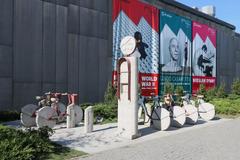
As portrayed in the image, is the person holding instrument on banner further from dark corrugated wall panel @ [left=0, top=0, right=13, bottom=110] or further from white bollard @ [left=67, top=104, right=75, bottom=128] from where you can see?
white bollard @ [left=67, top=104, right=75, bottom=128]

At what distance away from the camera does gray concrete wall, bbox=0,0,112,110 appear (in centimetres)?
Result: 1590

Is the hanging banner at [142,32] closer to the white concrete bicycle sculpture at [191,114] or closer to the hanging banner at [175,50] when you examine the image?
the hanging banner at [175,50]

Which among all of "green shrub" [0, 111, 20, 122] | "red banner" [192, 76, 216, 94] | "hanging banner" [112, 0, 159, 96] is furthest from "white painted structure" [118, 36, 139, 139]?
"red banner" [192, 76, 216, 94]

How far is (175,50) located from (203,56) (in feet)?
17.3

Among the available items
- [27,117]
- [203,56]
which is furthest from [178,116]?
[203,56]

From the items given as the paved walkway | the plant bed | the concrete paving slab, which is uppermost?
the plant bed

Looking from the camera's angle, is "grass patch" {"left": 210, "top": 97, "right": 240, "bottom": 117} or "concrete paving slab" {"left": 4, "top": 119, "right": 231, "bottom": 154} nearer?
"concrete paving slab" {"left": 4, "top": 119, "right": 231, "bottom": 154}

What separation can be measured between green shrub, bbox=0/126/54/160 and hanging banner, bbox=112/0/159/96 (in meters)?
11.8

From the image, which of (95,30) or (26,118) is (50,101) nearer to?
(26,118)

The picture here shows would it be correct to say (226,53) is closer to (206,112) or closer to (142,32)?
(142,32)

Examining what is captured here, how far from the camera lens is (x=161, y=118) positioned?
12.8 metres

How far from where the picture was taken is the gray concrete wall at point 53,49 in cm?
1590

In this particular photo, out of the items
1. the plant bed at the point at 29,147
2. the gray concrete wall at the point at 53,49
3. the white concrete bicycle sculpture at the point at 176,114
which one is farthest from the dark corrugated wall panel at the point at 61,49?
the plant bed at the point at 29,147

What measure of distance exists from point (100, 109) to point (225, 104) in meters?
8.09
